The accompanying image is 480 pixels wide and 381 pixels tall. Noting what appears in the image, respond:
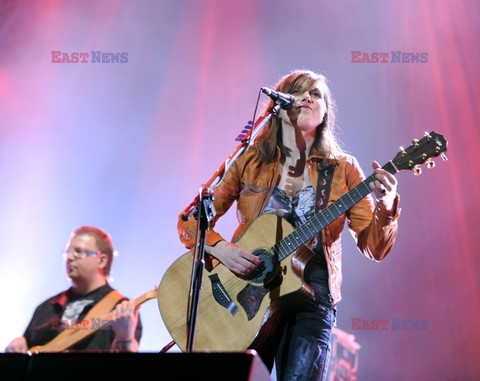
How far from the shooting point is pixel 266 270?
3.48 meters

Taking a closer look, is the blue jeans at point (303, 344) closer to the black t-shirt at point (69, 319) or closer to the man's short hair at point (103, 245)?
the black t-shirt at point (69, 319)

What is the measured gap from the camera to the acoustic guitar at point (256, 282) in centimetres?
339

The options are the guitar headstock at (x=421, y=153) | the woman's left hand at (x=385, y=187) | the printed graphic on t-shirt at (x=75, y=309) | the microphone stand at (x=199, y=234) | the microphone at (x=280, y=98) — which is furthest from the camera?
the printed graphic on t-shirt at (x=75, y=309)

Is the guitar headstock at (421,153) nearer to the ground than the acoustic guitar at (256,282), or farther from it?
farther from it

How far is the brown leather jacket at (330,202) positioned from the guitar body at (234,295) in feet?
0.49

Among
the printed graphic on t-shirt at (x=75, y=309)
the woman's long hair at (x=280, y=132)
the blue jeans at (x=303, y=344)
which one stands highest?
the woman's long hair at (x=280, y=132)

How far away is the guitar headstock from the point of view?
364 cm

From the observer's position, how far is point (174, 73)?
21.6ft

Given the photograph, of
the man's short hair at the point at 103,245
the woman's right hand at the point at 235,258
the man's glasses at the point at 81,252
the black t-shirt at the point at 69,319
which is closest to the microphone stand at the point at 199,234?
the woman's right hand at the point at 235,258

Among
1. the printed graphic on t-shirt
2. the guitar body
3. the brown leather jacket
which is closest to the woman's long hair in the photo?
the brown leather jacket

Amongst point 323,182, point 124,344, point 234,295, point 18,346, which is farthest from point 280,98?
point 18,346

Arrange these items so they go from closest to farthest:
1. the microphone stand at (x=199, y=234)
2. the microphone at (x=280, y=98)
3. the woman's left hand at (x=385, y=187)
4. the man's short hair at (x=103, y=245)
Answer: the microphone stand at (x=199, y=234), the microphone at (x=280, y=98), the woman's left hand at (x=385, y=187), the man's short hair at (x=103, y=245)

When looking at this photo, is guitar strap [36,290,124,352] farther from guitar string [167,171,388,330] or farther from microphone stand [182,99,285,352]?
microphone stand [182,99,285,352]

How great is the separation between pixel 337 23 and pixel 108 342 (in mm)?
3940
